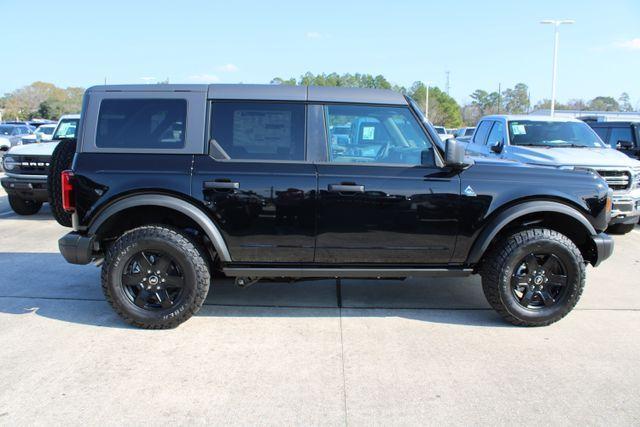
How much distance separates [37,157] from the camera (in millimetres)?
8984

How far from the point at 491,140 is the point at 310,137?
6287 millimetres

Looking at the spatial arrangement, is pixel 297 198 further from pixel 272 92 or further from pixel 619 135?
pixel 619 135

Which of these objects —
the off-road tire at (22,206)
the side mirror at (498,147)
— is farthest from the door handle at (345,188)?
the off-road tire at (22,206)

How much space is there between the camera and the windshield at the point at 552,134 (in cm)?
871

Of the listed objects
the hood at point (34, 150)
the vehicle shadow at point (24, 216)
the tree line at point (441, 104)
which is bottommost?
the vehicle shadow at point (24, 216)

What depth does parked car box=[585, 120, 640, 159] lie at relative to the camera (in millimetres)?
10453

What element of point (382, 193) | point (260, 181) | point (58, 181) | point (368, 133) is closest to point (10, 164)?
point (58, 181)

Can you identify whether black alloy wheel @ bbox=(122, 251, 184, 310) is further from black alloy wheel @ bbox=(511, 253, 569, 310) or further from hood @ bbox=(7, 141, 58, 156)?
hood @ bbox=(7, 141, 58, 156)

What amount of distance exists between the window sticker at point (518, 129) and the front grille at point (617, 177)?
5.36 feet

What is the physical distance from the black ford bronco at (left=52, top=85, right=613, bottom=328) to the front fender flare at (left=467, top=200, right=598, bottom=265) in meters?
0.01

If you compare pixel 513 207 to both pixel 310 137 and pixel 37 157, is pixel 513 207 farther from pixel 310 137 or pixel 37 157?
pixel 37 157

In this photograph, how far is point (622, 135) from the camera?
11.0 meters

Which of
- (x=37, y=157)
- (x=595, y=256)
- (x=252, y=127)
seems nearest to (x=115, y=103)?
(x=252, y=127)

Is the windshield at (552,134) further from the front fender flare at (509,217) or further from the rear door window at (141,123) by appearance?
the rear door window at (141,123)
